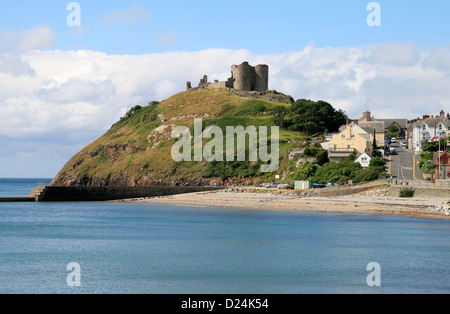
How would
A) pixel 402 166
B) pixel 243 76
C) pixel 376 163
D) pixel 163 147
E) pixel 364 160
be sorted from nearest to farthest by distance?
pixel 376 163
pixel 402 166
pixel 364 160
pixel 163 147
pixel 243 76

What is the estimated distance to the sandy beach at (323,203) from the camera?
4906cm

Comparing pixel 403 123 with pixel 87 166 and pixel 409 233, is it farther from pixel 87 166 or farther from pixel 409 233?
pixel 409 233

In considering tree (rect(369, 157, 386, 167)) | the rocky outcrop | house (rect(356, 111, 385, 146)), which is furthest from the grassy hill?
the rocky outcrop

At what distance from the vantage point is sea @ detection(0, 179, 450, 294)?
23.5 meters

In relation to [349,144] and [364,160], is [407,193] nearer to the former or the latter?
[364,160]

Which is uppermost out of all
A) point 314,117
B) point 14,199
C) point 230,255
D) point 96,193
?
point 314,117

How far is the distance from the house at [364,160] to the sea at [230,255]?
26.2m

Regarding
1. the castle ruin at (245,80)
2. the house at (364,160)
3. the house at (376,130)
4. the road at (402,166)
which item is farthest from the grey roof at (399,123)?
the house at (364,160)

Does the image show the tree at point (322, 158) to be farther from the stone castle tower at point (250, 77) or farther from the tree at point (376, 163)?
the stone castle tower at point (250, 77)

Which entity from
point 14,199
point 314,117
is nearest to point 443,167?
point 314,117

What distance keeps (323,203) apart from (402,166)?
24.3 meters

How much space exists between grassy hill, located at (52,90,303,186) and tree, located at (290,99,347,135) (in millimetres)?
2385

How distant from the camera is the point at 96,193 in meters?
77.4
